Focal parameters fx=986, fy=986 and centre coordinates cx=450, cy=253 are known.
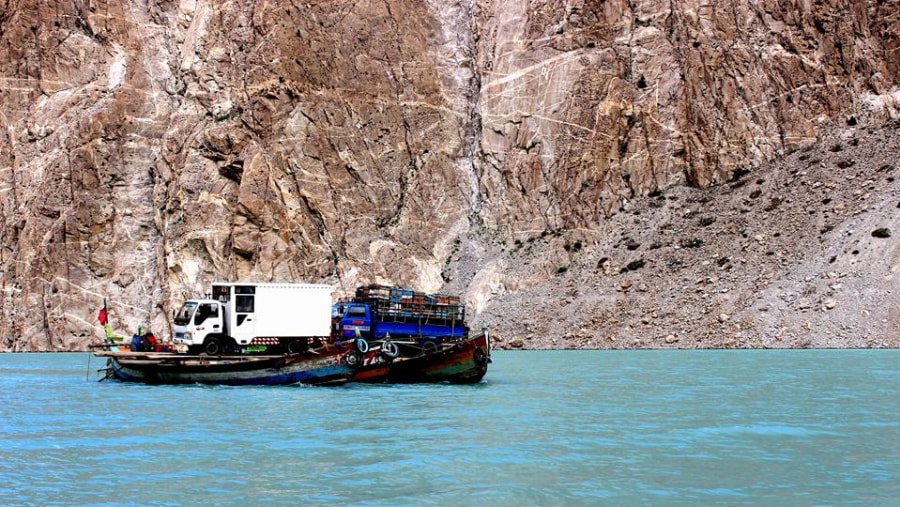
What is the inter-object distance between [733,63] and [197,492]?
69923 millimetres

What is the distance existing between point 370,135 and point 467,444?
62275 mm

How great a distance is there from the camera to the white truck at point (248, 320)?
39812 millimetres

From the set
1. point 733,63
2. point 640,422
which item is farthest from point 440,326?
point 733,63

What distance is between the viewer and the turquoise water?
15680 millimetres

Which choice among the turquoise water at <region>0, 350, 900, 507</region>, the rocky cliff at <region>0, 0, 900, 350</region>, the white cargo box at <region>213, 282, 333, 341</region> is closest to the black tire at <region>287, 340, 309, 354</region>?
the white cargo box at <region>213, 282, 333, 341</region>

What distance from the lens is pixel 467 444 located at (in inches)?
813

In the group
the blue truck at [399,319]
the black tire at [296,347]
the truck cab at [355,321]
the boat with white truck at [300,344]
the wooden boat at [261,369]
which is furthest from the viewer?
the blue truck at [399,319]

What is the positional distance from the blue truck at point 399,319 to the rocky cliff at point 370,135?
24604 mm

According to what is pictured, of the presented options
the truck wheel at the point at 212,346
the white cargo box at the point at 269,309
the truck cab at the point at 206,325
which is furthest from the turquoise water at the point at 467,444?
the truck cab at the point at 206,325

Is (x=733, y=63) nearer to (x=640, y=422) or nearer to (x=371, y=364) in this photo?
(x=371, y=364)

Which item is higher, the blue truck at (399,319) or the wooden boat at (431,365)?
the blue truck at (399,319)

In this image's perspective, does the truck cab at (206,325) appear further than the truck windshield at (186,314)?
No

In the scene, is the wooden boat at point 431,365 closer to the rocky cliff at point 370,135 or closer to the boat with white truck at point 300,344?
the boat with white truck at point 300,344

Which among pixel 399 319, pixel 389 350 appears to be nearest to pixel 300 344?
pixel 389 350
